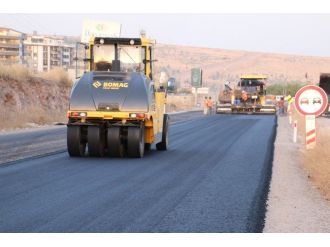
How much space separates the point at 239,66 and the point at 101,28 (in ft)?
338

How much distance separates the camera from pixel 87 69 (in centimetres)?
1878

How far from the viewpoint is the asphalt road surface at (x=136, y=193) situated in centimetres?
816

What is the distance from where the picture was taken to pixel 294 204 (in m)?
10.2

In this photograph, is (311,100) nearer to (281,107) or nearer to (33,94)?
(33,94)

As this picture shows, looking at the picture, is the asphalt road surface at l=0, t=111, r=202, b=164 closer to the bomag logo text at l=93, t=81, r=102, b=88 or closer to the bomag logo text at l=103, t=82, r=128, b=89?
the bomag logo text at l=93, t=81, r=102, b=88

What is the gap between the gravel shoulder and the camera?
8.41 meters

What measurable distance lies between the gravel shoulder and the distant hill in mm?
140445

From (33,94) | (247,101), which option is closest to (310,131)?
(33,94)

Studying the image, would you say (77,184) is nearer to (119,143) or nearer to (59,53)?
(119,143)

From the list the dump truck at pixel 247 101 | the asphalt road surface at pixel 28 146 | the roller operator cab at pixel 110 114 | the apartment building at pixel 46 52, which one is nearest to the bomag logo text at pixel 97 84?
the roller operator cab at pixel 110 114

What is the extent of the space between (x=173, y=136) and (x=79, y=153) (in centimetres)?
956

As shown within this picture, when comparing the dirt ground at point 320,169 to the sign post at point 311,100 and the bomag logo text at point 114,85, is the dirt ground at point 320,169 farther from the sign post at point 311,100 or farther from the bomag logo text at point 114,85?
the bomag logo text at point 114,85

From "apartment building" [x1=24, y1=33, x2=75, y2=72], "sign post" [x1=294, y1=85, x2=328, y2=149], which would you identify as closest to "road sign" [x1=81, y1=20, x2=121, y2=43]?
"sign post" [x1=294, y1=85, x2=328, y2=149]

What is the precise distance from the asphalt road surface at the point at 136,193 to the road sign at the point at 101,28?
60.7 meters
